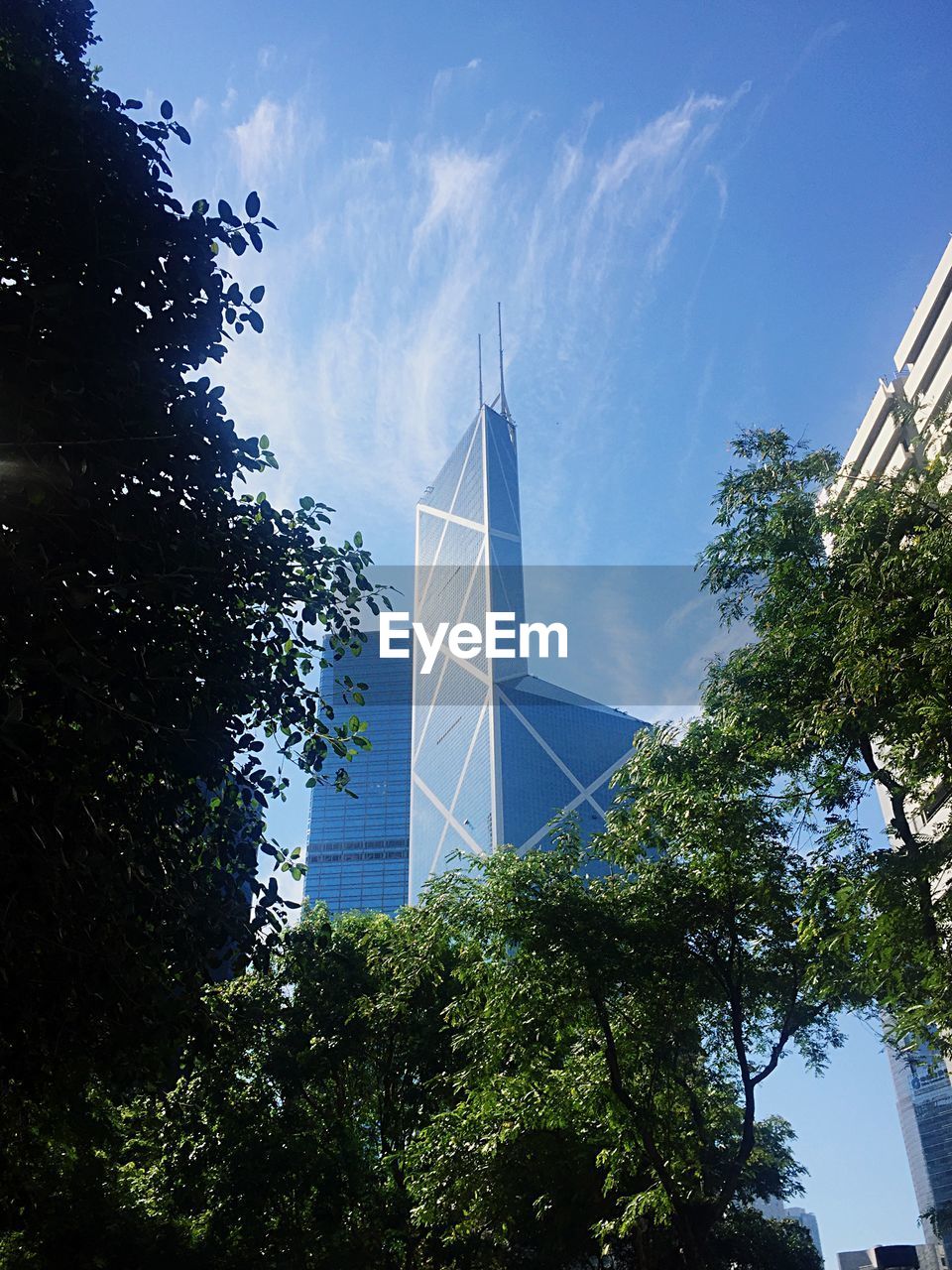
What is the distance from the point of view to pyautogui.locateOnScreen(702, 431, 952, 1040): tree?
28.3 ft

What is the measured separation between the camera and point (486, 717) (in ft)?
380

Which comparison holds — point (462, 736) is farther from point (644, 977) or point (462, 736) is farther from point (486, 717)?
point (644, 977)

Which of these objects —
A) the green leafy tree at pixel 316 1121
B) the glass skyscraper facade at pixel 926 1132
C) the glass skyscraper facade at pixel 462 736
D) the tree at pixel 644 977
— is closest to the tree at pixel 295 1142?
the green leafy tree at pixel 316 1121

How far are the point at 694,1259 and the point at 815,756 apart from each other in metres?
5.46

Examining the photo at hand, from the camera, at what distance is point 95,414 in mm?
5867

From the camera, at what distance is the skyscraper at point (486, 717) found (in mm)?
110938

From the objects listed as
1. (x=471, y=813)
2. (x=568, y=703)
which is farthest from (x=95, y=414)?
(x=568, y=703)

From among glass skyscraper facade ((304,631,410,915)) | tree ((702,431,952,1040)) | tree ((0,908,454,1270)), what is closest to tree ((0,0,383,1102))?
tree ((702,431,952,1040))

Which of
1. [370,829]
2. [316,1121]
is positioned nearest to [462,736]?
[370,829]

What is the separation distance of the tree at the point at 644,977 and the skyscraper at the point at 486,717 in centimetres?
8505

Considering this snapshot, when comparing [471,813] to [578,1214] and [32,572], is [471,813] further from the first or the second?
[32,572]

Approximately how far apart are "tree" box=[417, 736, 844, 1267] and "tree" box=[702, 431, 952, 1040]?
781 mm

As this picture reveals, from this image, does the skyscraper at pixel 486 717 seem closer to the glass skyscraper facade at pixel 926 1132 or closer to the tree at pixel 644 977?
the glass skyscraper facade at pixel 926 1132

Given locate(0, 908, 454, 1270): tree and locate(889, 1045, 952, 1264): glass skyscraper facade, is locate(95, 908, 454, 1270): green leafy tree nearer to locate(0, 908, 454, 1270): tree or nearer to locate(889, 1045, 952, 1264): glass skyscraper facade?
locate(0, 908, 454, 1270): tree
